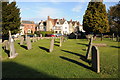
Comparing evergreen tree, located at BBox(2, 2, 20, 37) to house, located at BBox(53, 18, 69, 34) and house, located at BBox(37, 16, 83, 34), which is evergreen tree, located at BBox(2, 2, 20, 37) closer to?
house, located at BBox(37, 16, 83, 34)

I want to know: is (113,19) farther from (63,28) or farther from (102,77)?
(102,77)

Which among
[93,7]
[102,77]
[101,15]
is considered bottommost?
[102,77]

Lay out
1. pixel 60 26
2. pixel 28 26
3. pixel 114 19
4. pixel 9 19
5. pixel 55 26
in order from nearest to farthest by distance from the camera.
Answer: pixel 9 19 → pixel 114 19 → pixel 55 26 → pixel 60 26 → pixel 28 26

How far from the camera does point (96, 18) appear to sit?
111 ft

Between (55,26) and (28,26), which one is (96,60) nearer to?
(55,26)

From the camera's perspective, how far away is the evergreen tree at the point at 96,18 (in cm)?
3391

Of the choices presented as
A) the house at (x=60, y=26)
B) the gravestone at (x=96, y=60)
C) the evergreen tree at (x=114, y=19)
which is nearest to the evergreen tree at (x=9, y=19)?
the gravestone at (x=96, y=60)

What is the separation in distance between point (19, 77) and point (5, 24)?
21.8 metres

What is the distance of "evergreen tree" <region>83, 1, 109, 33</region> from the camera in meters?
33.9

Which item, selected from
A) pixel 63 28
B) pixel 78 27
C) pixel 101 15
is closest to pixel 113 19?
pixel 101 15

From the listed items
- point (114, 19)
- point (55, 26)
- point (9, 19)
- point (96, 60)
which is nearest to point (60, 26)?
point (55, 26)

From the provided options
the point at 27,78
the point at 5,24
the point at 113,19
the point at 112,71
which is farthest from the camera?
the point at 113,19

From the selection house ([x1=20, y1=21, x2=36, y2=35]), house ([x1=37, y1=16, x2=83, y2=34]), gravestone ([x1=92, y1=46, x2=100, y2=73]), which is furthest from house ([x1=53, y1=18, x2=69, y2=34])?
gravestone ([x1=92, y1=46, x2=100, y2=73])

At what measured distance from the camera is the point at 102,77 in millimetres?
5797
